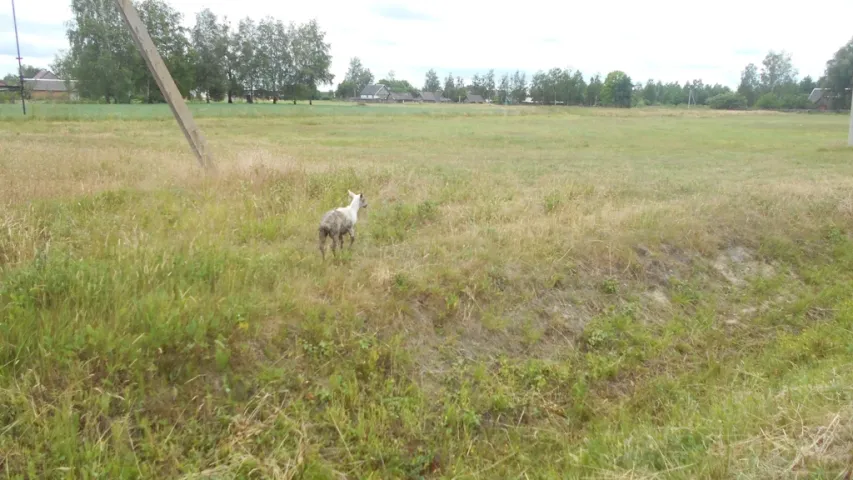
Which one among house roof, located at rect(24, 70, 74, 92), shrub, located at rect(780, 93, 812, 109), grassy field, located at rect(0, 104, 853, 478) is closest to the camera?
grassy field, located at rect(0, 104, 853, 478)

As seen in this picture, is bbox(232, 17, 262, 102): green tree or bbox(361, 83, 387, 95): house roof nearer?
bbox(232, 17, 262, 102): green tree

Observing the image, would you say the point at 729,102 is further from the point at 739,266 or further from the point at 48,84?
the point at 739,266

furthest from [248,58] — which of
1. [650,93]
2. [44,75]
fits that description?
[650,93]

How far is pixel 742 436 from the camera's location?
4527 millimetres

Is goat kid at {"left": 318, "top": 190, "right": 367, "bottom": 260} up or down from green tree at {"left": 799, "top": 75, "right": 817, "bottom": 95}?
down

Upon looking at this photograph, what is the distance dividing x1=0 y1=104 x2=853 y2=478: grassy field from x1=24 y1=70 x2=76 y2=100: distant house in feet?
224

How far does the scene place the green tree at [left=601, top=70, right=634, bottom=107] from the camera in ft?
433

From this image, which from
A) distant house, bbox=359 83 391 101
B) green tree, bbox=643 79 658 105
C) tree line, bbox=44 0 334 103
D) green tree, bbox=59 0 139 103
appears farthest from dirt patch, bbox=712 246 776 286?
green tree, bbox=643 79 658 105

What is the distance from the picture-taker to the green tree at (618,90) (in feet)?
433

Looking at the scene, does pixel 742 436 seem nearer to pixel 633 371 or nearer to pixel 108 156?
pixel 633 371

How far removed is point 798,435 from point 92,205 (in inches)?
405

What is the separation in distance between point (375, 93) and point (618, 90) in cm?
5821

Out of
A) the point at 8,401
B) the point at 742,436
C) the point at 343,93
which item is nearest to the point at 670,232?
the point at 742,436

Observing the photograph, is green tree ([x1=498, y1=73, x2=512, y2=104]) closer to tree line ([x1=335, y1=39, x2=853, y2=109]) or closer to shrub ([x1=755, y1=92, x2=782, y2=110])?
tree line ([x1=335, y1=39, x2=853, y2=109])
